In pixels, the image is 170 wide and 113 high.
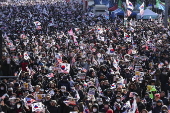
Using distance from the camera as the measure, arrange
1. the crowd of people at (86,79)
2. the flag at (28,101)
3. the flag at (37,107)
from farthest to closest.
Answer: the flag at (28,101)
the crowd of people at (86,79)
the flag at (37,107)

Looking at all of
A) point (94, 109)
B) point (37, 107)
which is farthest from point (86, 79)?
point (37, 107)

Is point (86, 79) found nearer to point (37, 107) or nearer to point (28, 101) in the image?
point (28, 101)

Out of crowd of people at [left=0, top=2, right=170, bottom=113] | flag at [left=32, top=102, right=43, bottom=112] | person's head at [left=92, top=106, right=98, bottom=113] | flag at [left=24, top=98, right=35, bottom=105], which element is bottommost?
crowd of people at [left=0, top=2, right=170, bottom=113]


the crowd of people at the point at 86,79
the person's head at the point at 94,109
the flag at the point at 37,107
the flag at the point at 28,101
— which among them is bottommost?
the crowd of people at the point at 86,79

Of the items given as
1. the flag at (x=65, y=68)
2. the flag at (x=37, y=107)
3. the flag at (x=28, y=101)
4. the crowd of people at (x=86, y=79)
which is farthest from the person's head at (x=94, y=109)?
the flag at (x=65, y=68)

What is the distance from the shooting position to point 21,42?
2777 cm

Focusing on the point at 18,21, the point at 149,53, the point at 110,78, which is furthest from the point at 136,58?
the point at 18,21

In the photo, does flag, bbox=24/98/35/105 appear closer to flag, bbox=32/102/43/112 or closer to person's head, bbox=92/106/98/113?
flag, bbox=32/102/43/112

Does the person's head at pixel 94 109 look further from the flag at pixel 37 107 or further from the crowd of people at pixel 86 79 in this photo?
the flag at pixel 37 107

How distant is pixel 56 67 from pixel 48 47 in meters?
8.10

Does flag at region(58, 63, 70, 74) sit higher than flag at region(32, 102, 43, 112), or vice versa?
flag at region(32, 102, 43, 112)

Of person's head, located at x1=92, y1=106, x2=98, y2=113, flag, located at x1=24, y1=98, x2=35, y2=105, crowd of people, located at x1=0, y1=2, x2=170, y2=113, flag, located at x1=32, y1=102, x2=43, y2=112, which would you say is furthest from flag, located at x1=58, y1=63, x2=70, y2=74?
flag, located at x1=32, y1=102, x2=43, y2=112

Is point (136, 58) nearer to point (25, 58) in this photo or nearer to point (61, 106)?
point (25, 58)

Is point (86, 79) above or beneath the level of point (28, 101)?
beneath
